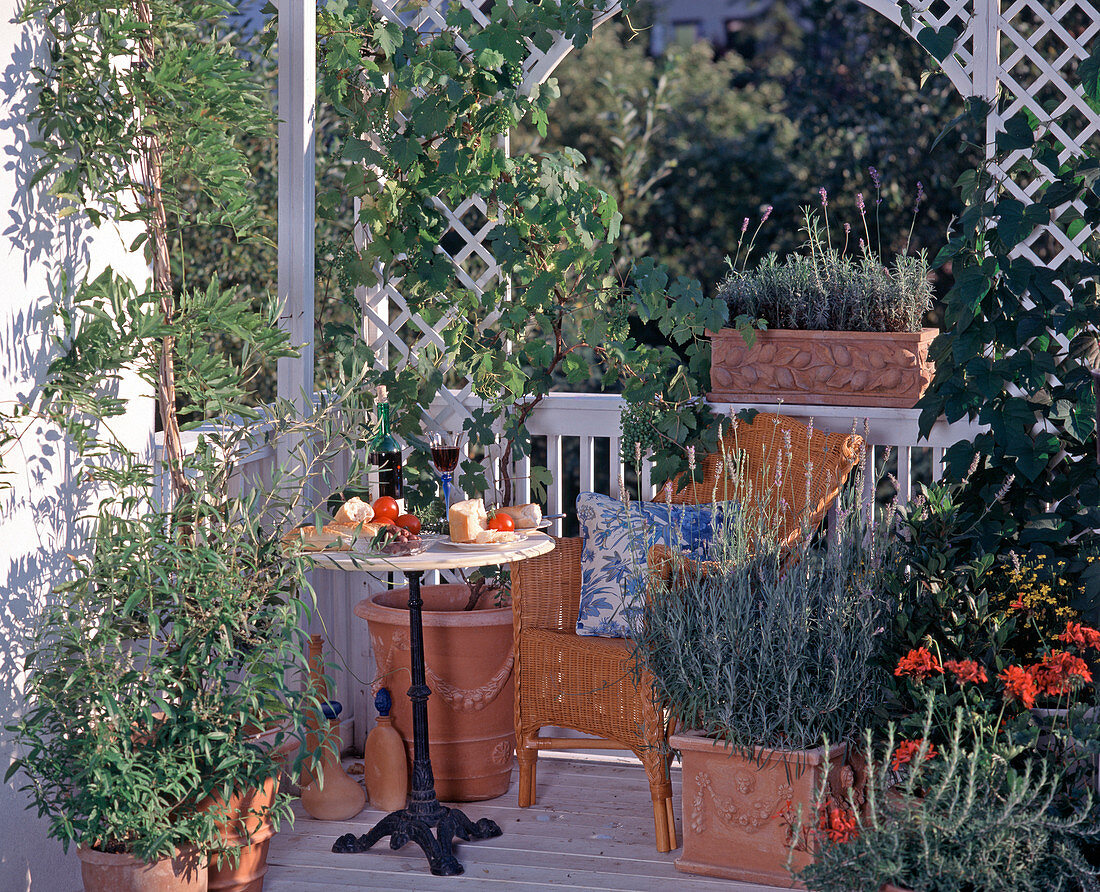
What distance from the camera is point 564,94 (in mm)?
8250

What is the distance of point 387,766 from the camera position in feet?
11.0

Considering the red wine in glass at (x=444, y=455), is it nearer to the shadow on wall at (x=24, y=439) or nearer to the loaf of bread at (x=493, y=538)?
the loaf of bread at (x=493, y=538)

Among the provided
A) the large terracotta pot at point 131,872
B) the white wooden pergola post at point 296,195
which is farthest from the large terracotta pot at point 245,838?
the white wooden pergola post at point 296,195

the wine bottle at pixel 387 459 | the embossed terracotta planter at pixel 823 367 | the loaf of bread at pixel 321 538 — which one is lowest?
the loaf of bread at pixel 321 538

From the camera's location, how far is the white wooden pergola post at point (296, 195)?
11.3ft

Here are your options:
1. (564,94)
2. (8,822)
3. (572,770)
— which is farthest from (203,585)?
(564,94)

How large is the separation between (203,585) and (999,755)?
1599mm

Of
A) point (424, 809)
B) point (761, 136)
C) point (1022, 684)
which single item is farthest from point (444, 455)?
point (761, 136)

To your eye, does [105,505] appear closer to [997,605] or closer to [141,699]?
[141,699]

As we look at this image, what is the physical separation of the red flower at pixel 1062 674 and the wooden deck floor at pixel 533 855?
2.76 feet

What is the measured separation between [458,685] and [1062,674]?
5.27 ft

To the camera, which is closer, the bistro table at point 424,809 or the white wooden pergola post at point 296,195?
the bistro table at point 424,809

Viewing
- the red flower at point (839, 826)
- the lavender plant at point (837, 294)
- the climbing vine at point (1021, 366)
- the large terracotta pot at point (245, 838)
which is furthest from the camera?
the lavender plant at point (837, 294)

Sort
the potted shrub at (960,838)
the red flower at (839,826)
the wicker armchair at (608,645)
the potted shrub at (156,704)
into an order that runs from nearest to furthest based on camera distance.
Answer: the potted shrub at (960,838) → the red flower at (839,826) → the potted shrub at (156,704) → the wicker armchair at (608,645)
